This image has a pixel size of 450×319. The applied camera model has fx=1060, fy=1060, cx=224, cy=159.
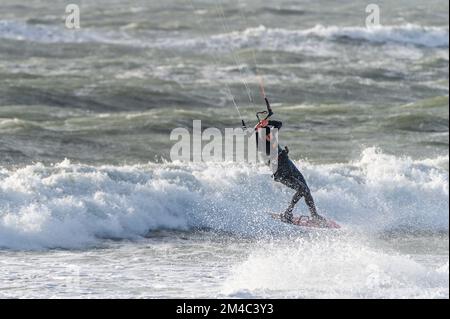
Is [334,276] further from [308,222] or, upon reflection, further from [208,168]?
[208,168]

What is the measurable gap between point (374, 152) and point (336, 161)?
110cm

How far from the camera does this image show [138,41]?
151 feet

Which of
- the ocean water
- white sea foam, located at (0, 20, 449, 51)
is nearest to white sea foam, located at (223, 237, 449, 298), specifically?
the ocean water

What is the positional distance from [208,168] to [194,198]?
5.11 feet

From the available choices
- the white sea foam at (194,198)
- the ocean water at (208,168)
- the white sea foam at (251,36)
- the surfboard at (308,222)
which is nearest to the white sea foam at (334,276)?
the ocean water at (208,168)

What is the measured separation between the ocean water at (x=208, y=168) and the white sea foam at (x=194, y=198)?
0.13ft

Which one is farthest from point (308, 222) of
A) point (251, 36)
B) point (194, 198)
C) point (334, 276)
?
point (251, 36)

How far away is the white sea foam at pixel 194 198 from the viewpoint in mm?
18469

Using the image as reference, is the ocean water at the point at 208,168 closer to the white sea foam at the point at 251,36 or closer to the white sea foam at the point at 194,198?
the white sea foam at the point at 194,198

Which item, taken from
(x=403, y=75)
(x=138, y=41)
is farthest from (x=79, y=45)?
(x=403, y=75)

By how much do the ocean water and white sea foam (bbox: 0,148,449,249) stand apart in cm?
4

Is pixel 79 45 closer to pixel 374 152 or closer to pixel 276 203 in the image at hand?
pixel 374 152

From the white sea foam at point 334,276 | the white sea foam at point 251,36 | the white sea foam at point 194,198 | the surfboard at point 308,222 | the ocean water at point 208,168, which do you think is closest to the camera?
the white sea foam at point 334,276

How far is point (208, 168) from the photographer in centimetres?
2236
